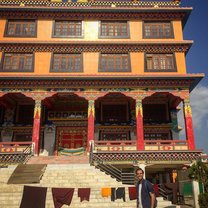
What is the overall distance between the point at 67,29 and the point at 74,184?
13.4 meters

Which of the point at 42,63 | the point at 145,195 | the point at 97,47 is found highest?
the point at 97,47

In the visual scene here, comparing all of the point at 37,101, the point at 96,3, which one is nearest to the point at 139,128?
the point at 37,101

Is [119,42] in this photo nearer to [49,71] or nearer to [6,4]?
[49,71]

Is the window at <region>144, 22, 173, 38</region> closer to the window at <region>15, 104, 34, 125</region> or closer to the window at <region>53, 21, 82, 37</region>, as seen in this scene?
the window at <region>53, 21, 82, 37</region>

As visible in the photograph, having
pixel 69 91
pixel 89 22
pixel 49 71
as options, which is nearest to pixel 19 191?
pixel 69 91

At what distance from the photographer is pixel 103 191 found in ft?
35.1

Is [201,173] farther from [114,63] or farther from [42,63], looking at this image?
[42,63]

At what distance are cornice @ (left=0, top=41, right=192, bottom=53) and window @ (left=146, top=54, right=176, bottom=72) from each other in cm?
39

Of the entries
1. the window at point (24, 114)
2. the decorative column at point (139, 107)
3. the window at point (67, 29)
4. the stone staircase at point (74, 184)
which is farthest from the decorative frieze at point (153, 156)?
the window at point (67, 29)

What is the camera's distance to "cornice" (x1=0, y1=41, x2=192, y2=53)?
20.5 meters

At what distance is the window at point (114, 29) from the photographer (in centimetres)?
2137

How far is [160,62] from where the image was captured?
67.0ft

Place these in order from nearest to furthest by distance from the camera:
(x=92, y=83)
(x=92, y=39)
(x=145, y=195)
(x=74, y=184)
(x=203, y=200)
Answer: (x=145, y=195) < (x=203, y=200) < (x=74, y=184) < (x=92, y=83) < (x=92, y=39)

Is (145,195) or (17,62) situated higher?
(17,62)
